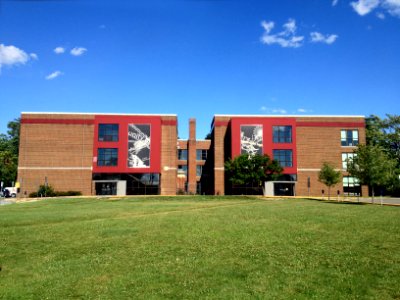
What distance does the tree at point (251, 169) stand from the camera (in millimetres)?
58594

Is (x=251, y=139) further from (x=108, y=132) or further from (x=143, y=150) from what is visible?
(x=108, y=132)

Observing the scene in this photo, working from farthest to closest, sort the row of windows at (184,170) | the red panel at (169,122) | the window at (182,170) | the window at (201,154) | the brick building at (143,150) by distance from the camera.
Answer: the window at (201,154) < the row of windows at (184,170) < the window at (182,170) < the red panel at (169,122) < the brick building at (143,150)

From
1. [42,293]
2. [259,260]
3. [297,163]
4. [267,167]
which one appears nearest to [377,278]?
[259,260]

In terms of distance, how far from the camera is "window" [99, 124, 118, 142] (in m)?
64.4

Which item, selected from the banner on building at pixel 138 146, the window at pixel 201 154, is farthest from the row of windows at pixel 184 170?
the banner on building at pixel 138 146

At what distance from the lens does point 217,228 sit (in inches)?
634

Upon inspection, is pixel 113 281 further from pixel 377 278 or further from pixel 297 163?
pixel 297 163

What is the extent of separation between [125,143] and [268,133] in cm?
2395

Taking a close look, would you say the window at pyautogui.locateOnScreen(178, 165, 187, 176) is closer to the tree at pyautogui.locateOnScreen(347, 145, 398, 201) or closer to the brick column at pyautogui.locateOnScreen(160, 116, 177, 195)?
the brick column at pyautogui.locateOnScreen(160, 116, 177, 195)

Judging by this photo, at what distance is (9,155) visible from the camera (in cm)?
8962

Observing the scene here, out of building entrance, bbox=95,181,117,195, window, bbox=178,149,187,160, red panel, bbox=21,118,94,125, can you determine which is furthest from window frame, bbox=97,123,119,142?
window, bbox=178,149,187,160

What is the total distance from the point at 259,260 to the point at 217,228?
566 centimetres

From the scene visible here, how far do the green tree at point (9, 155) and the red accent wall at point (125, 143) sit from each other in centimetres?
3426

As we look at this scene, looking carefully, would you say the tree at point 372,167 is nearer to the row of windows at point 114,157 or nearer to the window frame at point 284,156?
the window frame at point 284,156
